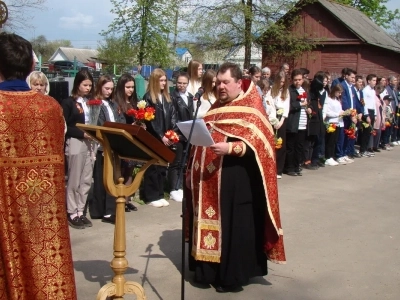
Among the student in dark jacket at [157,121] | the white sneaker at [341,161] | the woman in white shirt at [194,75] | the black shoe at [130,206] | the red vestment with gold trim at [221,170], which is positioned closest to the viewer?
the red vestment with gold trim at [221,170]

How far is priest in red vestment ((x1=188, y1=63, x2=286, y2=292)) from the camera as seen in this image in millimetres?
5066

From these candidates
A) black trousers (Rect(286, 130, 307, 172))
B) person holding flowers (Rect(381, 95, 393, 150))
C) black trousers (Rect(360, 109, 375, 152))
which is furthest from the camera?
person holding flowers (Rect(381, 95, 393, 150))

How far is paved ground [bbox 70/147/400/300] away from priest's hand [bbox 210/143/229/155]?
130cm

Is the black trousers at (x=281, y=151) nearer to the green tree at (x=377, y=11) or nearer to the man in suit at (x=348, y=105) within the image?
the man in suit at (x=348, y=105)

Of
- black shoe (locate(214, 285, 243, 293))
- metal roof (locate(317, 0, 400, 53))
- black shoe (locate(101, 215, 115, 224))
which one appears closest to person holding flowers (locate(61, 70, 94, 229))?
black shoe (locate(101, 215, 115, 224))

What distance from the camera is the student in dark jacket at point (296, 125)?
1057 cm

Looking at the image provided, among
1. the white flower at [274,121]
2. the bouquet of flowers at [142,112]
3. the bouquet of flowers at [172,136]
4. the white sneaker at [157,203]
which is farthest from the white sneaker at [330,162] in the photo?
the bouquet of flowers at [142,112]

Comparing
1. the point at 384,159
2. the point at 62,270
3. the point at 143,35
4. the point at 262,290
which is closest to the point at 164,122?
the point at 262,290

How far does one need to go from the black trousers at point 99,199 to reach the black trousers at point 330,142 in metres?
→ 6.22

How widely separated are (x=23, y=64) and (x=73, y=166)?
3.72 metres

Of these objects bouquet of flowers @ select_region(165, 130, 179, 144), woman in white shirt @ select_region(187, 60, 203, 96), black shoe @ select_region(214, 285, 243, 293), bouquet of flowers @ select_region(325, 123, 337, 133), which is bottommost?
black shoe @ select_region(214, 285, 243, 293)

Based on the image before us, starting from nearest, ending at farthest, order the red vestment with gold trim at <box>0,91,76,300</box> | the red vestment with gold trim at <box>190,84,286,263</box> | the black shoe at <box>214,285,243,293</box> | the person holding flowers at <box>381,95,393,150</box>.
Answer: the red vestment with gold trim at <box>0,91,76,300</box> → the red vestment with gold trim at <box>190,84,286,263</box> → the black shoe at <box>214,285,243,293</box> → the person holding flowers at <box>381,95,393,150</box>

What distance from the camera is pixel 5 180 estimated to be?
331cm

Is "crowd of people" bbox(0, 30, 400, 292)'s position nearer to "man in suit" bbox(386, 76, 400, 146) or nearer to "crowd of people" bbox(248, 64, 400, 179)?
"crowd of people" bbox(248, 64, 400, 179)
